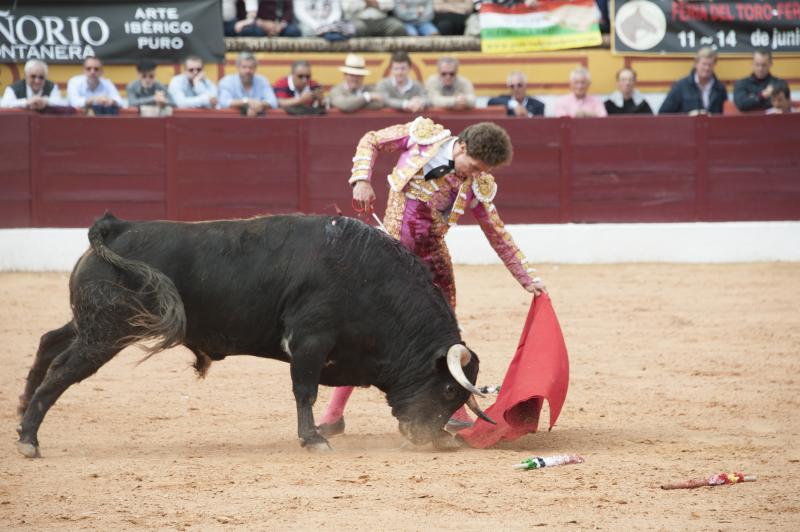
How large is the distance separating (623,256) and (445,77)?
6.25ft

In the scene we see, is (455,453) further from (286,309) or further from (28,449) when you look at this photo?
(28,449)

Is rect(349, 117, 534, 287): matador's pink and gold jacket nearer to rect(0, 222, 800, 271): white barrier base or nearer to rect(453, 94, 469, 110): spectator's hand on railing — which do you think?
rect(0, 222, 800, 271): white barrier base

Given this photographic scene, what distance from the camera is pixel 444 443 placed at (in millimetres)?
4254

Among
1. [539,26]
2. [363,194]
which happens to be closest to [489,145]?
[363,194]

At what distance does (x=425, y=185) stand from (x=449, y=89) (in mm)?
5102

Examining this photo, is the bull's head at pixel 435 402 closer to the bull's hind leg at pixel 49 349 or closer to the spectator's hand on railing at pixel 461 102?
the bull's hind leg at pixel 49 349

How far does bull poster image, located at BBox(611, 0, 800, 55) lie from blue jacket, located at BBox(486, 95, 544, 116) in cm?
Result: 121

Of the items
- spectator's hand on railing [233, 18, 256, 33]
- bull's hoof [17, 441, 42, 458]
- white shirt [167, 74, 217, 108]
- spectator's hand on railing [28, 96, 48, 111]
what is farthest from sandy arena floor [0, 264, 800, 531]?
spectator's hand on railing [233, 18, 256, 33]

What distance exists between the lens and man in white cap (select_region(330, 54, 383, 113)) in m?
9.16

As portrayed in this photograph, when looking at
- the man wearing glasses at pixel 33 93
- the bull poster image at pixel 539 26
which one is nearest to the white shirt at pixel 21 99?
the man wearing glasses at pixel 33 93

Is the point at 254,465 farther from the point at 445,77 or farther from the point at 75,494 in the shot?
the point at 445,77

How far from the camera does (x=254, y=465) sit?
3.95 m

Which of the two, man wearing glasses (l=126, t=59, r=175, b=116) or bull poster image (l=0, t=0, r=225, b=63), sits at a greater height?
bull poster image (l=0, t=0, r=225, b=63)

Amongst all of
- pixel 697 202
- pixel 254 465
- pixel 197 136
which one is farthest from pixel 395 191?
pixel 697 202
